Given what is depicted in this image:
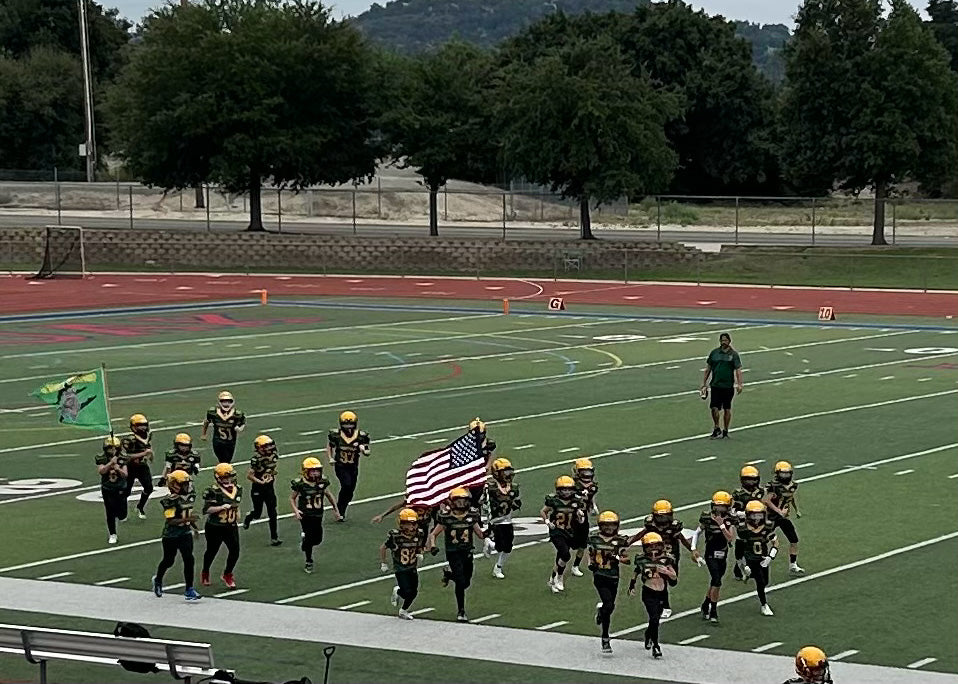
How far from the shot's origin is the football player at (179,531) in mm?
18125

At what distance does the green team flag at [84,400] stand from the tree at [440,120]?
51.8 m

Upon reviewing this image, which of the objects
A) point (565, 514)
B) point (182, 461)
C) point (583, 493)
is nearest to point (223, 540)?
point (182, 461)

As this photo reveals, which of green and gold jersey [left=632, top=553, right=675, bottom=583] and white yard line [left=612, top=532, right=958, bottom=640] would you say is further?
white yard line [left=612, top=532, right=958, bottom=640]

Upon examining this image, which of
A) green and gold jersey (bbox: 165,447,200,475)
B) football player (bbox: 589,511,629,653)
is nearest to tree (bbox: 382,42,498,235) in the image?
green and gold jersey (bbox: 165,447,200,475)

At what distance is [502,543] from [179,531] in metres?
3.49

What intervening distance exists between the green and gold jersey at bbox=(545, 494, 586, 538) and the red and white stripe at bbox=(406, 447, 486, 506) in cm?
93

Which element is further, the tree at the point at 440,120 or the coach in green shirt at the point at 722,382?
the tree at the point at 440,120

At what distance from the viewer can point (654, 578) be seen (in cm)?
1630

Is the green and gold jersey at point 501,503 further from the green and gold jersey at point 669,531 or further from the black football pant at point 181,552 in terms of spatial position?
the black football pant at point 181,552

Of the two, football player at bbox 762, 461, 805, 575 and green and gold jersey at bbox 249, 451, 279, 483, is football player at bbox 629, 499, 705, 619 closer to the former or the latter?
football player at bbox 762, 461, 805, 575

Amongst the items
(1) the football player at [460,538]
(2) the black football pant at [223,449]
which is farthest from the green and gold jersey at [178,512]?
(2) the black football pant at [223,449]

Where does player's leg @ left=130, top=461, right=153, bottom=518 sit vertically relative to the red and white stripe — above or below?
below

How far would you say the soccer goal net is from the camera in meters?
64.6

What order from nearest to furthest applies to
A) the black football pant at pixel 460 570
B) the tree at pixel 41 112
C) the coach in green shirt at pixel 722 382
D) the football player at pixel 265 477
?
the black football pant at pixel 460 570 < the football player at pixel 265 477 < the coach in green shirt at pixel 722 382 < the tree at pixel 41 112
